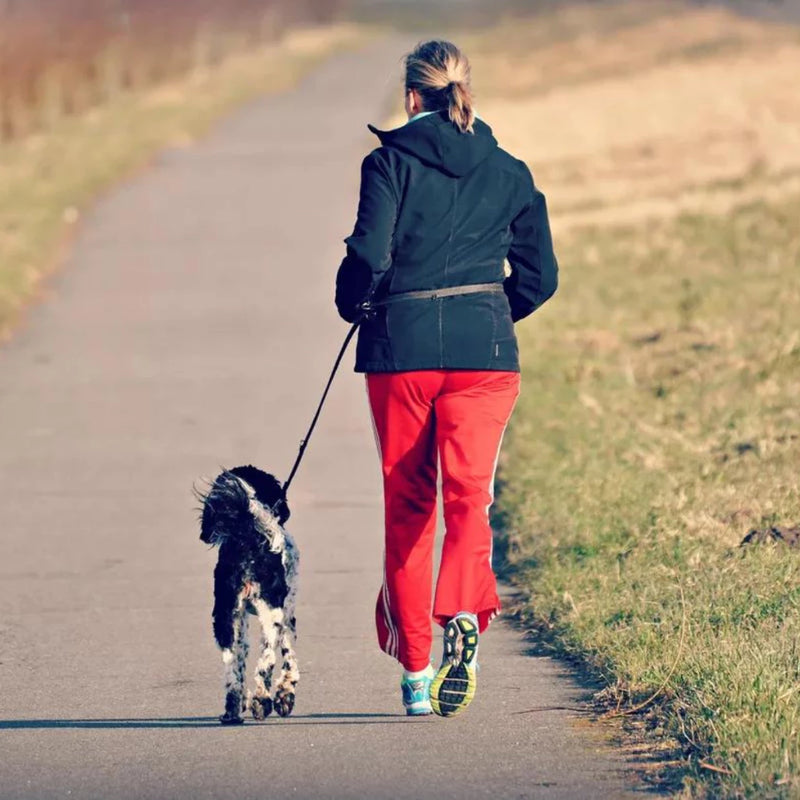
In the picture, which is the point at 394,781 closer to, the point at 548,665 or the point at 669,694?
the point at 669,694

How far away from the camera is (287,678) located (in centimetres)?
655

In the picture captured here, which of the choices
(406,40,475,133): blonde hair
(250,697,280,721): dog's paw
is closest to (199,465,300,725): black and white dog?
(250,697,280,721): dog's paw

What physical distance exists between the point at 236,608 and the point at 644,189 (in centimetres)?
2171

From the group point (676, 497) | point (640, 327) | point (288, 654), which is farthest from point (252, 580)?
point (640, 327)

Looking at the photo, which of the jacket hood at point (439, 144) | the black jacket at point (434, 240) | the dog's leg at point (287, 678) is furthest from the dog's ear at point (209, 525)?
the jacket hood at point (439, 144)

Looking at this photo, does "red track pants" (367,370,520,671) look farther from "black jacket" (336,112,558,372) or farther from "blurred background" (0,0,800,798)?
"blurred background" (0,0,800,798)

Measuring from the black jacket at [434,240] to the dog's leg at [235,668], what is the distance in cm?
90

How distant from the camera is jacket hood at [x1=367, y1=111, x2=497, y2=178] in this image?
6.27 metres

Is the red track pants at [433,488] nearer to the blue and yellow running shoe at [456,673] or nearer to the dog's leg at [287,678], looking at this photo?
the blue and yellow running shoe at [456,673]

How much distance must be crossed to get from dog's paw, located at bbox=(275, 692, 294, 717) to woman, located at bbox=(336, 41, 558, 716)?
37 centimetres

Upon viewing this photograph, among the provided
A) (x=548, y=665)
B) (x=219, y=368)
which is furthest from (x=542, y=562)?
(x=219, y=368)

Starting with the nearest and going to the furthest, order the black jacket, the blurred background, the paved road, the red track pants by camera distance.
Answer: the paved road < the black jacket < the red track pants < the blurred background

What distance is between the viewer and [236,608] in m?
6.36

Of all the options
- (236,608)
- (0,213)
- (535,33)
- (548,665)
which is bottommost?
(548,665)
